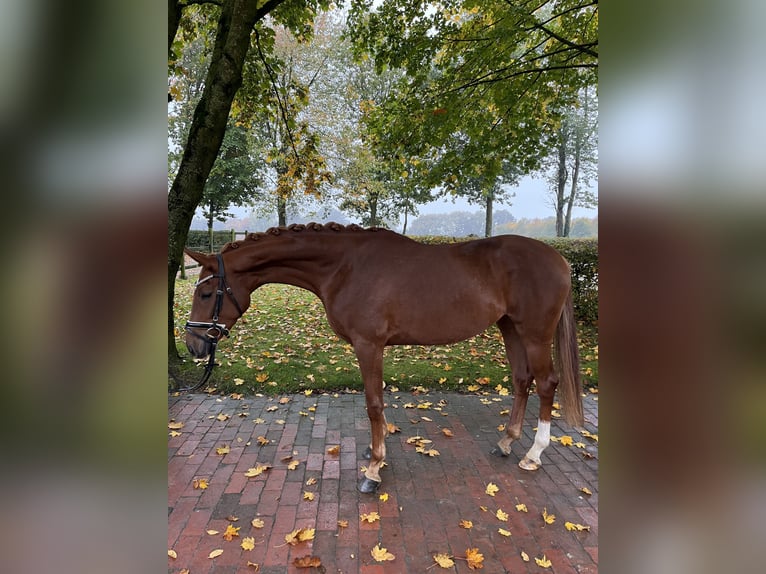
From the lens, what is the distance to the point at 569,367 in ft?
11.4

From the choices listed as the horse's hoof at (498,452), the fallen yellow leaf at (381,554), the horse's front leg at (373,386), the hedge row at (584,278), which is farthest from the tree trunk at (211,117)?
the hedge row at (584,278)

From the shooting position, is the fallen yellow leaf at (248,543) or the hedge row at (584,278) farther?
the hedge row at (584,278)

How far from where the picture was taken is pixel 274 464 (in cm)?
325

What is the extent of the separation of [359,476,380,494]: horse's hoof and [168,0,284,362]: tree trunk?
285cm

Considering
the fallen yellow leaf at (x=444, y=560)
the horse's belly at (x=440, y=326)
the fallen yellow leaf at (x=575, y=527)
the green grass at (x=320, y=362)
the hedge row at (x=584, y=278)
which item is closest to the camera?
the fallen yellow leaf at (x=444, y=560)

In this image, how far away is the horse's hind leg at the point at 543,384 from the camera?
3.26 metres

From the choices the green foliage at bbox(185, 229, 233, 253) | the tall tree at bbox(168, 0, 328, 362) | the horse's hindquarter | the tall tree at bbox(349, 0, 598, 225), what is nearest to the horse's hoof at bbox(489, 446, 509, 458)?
Answer: the horse's hindquarter

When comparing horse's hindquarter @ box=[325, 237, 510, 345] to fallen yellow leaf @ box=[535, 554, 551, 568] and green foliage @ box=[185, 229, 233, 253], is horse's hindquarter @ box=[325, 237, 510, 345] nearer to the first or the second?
fallen yellow leaf @ box=[535, 554, 551, 568]

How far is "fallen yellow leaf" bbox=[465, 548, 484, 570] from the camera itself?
2162 millimetres

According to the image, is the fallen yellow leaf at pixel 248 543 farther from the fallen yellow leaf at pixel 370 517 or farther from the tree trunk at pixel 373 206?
the tree trunk at pixel 373 206
